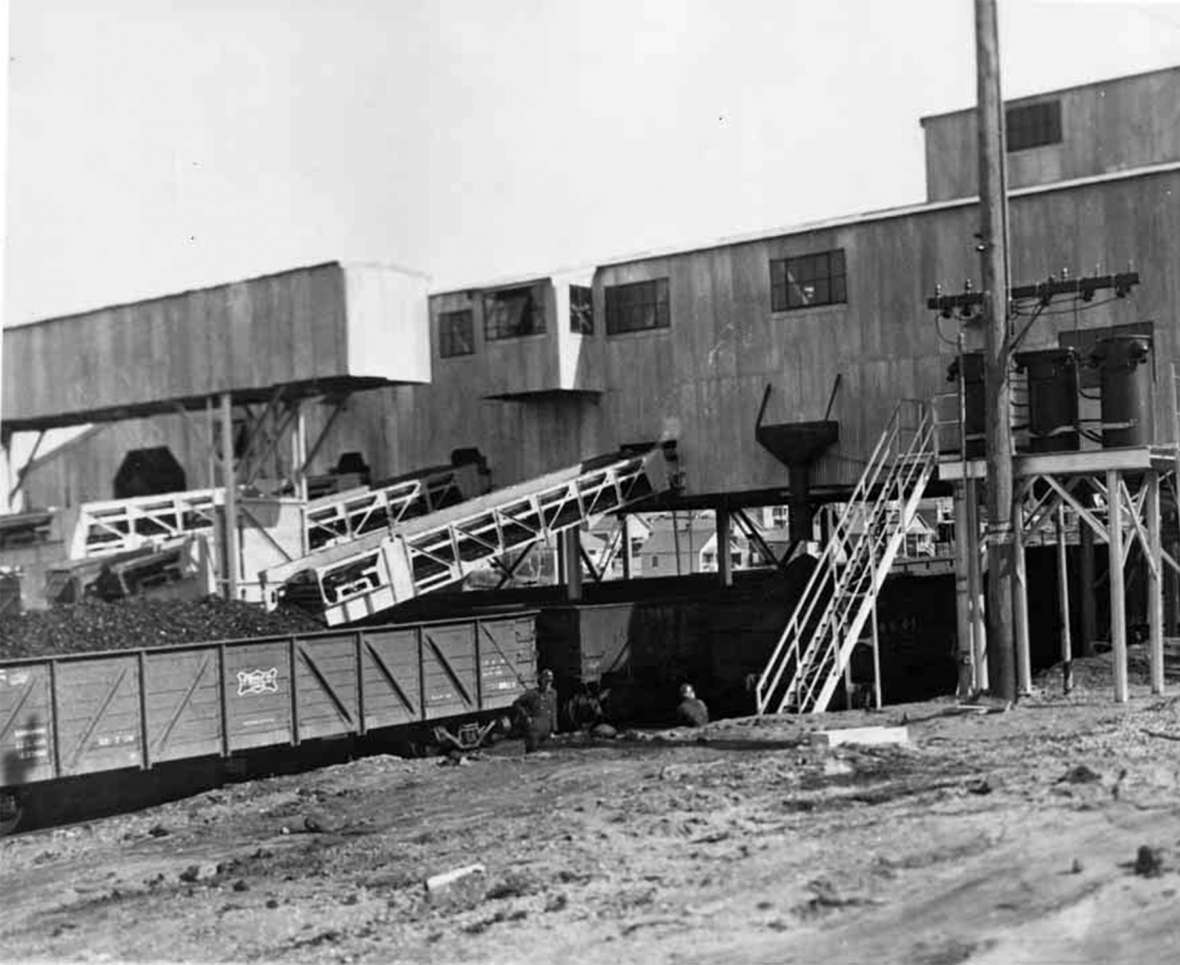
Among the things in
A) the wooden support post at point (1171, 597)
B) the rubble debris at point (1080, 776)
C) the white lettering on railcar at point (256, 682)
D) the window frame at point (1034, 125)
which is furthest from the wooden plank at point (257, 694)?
the window frame at point (1034, 125)

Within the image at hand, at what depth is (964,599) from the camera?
21.1 metres

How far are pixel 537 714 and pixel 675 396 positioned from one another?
38.6ft

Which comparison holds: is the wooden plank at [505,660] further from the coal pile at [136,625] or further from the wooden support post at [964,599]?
the wooden support post at [964,599]

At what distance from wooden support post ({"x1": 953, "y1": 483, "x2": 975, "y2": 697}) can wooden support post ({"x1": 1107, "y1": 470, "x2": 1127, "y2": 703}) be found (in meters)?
2.06

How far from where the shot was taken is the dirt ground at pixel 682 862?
8953mm

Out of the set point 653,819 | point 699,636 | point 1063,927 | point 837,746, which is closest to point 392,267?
point 699,636

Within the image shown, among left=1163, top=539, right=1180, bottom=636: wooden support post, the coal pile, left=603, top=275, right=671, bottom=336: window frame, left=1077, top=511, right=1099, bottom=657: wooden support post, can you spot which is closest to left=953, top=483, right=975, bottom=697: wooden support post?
left=1077, top=511, right=1099, bottom=657: wooden support post

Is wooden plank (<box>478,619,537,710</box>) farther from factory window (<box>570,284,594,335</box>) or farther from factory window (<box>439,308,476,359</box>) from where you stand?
factory window (<box>439,308,476,359</box>)

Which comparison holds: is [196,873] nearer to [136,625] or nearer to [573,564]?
[136,625]

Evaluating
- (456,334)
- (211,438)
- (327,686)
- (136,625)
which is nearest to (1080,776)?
(327,686)

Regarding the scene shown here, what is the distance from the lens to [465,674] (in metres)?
21.4

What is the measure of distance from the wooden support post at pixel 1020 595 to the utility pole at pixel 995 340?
1.42 feet

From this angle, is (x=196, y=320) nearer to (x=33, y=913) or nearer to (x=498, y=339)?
(x=498, y=339)

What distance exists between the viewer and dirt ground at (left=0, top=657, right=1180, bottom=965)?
8953 mm
